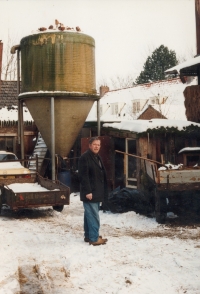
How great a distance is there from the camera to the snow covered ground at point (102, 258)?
17.9 ft

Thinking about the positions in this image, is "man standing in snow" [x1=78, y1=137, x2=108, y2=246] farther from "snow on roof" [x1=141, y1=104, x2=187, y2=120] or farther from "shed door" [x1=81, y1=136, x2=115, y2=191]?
"snow on roof" [x1=141, y1=104, x2=187, y2=120]

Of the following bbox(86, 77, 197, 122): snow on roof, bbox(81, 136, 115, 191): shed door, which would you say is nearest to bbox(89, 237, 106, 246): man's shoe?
bbox(81, 136, 115, 191): shed door

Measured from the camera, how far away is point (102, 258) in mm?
6707

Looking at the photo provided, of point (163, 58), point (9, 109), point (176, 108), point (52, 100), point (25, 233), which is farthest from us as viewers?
point (163, 58)

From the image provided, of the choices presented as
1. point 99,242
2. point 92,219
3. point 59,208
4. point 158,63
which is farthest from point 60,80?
point 158,63

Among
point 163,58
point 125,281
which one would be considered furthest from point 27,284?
point 163,58

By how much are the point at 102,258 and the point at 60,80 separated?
9088 mm

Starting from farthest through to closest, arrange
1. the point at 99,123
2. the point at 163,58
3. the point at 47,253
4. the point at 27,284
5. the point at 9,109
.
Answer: the point at 163,58, the point at 9,109, the point at 99,123, the point at 47,253, the point at 27,284

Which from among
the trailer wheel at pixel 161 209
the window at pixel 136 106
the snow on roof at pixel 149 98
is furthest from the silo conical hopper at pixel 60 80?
the window at pixel 136 106

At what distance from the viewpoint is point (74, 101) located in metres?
14.9

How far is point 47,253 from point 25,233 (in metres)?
1.88

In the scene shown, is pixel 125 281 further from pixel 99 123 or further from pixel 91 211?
pixel 99 123

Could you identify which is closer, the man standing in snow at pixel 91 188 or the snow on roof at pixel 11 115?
the man standing in snow at pixel 91 188

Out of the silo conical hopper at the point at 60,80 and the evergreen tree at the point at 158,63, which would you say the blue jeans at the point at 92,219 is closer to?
the silo conical hopper at the point at 60,80
